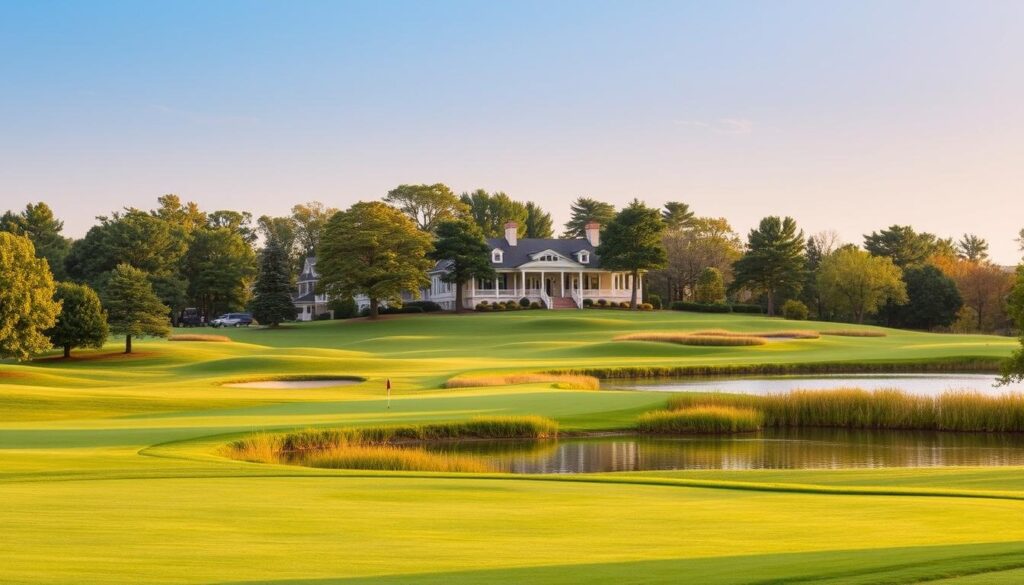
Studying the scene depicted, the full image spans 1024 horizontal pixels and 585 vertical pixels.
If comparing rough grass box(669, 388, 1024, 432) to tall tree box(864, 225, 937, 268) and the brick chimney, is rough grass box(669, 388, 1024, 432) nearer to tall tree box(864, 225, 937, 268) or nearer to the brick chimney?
the brick chimney

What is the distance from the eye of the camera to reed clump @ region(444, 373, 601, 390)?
41.7m

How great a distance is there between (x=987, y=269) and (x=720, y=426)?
8363cm

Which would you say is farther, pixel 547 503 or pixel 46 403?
pixel 46 403

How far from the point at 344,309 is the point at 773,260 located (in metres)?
39.1

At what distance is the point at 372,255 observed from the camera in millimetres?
91000

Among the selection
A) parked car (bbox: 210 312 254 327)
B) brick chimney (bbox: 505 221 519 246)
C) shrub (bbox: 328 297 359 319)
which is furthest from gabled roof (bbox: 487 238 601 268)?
parked car (bbox: 210 312 254 327)

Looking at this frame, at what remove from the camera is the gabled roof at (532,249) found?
340 feet

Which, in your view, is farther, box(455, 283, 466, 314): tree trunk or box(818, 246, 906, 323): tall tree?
box(818, 246, 906, 323): tall tree

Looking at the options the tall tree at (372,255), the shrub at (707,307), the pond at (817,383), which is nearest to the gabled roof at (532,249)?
the shrub at (707,307)

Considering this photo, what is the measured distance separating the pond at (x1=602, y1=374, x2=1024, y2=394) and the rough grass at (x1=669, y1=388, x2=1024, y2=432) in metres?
9.27

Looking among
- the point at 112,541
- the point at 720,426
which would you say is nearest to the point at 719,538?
the point at 112,541

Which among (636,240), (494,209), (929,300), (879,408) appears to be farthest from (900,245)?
(879,408)

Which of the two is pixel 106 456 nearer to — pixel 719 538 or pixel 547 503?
pixel 547 503

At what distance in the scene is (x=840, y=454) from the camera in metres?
26.3
